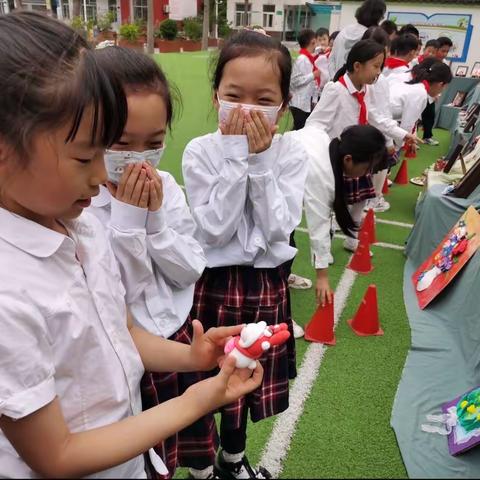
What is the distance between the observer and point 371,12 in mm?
5645

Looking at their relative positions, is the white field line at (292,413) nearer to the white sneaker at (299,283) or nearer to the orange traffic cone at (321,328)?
the orange traffic cone at (321,328)

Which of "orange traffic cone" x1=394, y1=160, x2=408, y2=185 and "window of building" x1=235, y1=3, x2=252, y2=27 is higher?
"window of building" x1=235, y1=3, x2=252, y2=27

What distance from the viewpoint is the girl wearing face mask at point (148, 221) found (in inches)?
53.0

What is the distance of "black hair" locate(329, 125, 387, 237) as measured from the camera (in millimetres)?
3080

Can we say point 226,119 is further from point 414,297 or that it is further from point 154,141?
point 414,297

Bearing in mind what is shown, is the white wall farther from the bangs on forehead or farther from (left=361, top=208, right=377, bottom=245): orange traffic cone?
the bangs on forehead

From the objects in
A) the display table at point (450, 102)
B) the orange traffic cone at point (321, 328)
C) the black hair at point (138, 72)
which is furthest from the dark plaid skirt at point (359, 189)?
the display table at point (450, 102)

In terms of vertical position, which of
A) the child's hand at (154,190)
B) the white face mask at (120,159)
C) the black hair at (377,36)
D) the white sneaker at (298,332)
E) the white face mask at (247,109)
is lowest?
the white sneaker at (298,332)

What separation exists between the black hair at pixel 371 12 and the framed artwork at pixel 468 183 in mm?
2788

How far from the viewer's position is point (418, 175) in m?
7.08

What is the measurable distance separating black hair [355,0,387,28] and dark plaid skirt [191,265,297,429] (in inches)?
194

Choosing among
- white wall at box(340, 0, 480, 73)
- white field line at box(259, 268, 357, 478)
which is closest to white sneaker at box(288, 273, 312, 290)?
white field line at box(259, 268, 357, 478)

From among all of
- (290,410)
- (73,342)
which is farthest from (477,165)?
(73,342)

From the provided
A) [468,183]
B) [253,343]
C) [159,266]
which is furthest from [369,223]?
[253,343]
